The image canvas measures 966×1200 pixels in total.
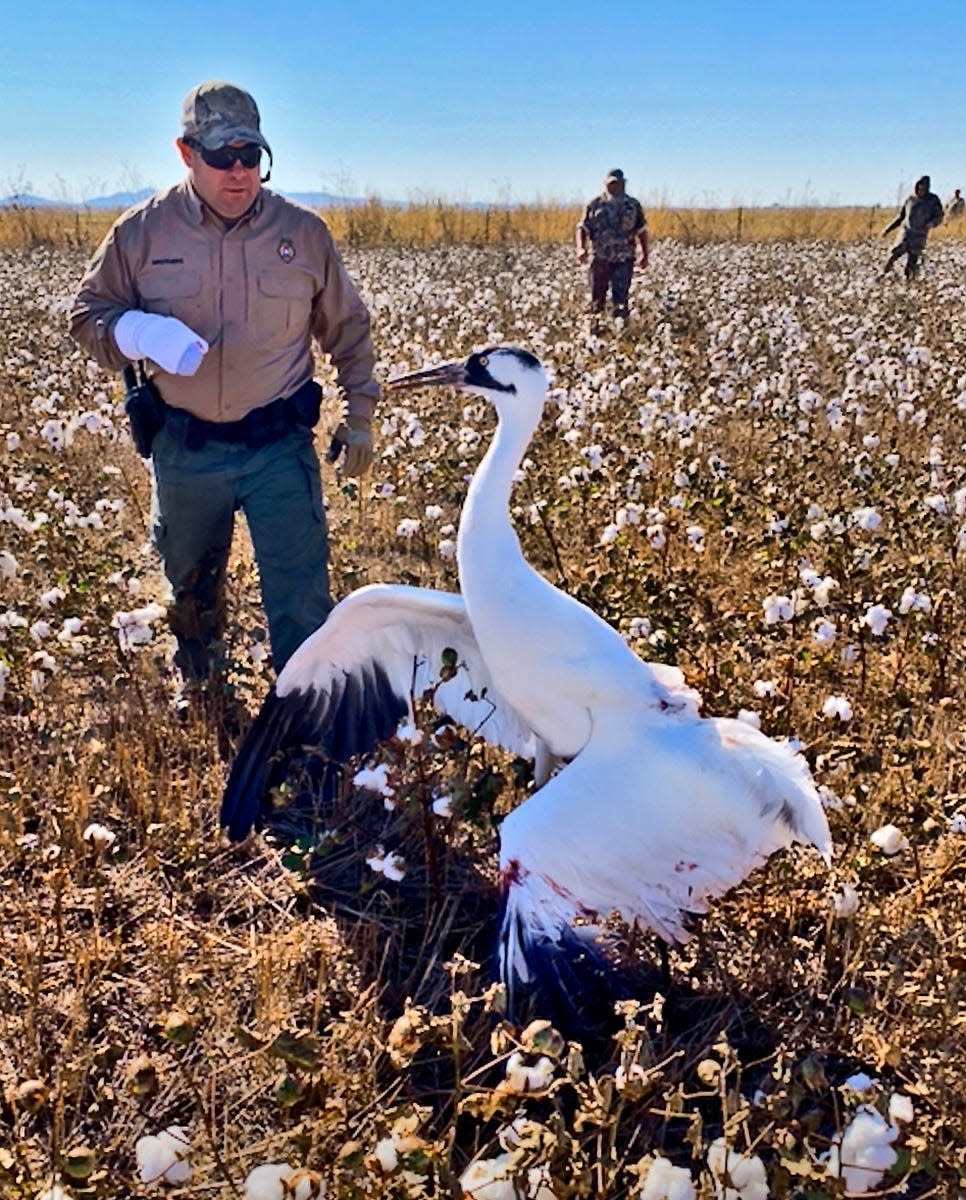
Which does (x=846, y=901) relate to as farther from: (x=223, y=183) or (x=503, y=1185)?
(x=223, y=183)

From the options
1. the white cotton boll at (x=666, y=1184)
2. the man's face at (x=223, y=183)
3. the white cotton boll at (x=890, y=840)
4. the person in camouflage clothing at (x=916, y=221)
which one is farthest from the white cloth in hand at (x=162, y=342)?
the person in camouflage clothing at (x=916, y=221)

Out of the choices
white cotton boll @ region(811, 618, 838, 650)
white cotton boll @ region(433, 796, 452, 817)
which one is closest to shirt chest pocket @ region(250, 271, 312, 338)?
white cotton boll @ region(433, 796, 452, 817)

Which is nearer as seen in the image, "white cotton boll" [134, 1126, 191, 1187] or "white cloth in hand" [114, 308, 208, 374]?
"white cotton boll" [134, 1126, 191, 1187]

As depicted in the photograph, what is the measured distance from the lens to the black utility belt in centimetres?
444

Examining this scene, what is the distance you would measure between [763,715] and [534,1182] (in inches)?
96.3

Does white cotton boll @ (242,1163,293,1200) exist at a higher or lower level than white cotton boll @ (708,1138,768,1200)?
higher

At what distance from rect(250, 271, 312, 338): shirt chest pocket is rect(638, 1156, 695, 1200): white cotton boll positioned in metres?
3.33

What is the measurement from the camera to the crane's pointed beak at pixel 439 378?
12.4ft

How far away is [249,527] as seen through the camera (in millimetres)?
4641

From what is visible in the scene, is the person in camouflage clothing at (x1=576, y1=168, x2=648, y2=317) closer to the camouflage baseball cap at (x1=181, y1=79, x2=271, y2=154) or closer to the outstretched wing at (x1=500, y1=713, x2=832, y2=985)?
the camouflage baseball cap at (x1=181, y1=79, x2=271, y2=154)

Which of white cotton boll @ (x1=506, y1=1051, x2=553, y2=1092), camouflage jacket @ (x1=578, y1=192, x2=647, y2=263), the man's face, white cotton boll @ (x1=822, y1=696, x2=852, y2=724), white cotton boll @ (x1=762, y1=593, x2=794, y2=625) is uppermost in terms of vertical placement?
camouflage jacket @ (x1=578, y1=192, x2=647, y2=263)

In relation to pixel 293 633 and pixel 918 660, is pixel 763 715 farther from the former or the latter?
pixel 293 633

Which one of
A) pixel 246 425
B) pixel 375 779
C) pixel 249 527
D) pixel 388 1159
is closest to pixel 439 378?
pixel 246 425

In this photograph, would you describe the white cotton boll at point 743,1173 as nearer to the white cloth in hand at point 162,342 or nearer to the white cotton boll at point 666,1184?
the white cotton boll at point 666,1184
